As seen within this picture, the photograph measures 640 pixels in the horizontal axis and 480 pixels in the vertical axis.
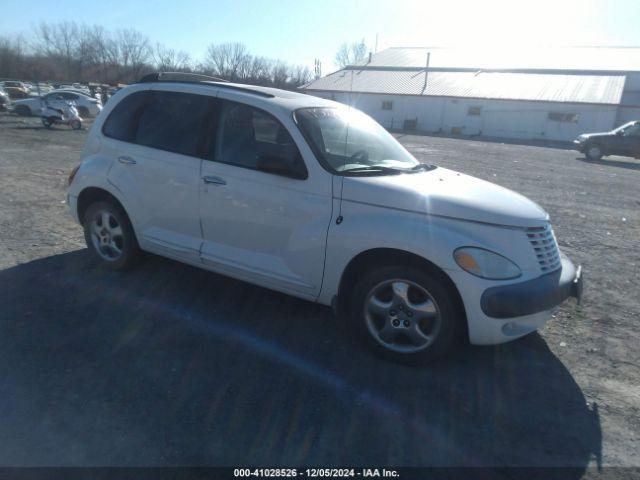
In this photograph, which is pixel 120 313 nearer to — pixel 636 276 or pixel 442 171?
pixel 442 171

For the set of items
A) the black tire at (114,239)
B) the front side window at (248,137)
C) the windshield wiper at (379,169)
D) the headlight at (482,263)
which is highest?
the front side window at (248,137)

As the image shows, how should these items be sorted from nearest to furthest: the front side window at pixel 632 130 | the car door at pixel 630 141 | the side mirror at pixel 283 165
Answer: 1. the side mirror at pixel 283 165
2. the car door at pixel 630 141
3. the front side window at pixel 632 130

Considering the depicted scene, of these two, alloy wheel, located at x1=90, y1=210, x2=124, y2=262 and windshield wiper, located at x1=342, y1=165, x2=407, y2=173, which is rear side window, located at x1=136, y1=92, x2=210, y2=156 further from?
windshield wiper, located at x1=342, y1=165, x2=407, y2=173

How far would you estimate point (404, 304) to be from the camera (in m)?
3.43

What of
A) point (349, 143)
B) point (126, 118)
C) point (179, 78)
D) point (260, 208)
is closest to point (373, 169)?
point (349, 143)

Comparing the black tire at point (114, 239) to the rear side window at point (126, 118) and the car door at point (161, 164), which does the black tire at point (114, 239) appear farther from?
the rear side window at point (126, 118)

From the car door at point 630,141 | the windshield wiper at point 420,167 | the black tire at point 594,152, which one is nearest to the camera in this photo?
the windshield wiper at point 420,167

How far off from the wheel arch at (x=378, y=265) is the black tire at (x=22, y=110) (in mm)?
29854

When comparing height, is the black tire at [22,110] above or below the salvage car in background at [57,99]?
below

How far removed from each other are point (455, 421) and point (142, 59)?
91.3m

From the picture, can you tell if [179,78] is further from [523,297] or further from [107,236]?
[523,297]

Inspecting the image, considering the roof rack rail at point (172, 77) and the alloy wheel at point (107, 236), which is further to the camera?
the alloy wheel at point (107, 236)

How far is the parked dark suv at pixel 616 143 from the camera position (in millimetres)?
21453

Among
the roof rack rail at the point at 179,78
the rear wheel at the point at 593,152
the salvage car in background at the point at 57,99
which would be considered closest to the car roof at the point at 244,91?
the roof rack rail at the point at 179,78
